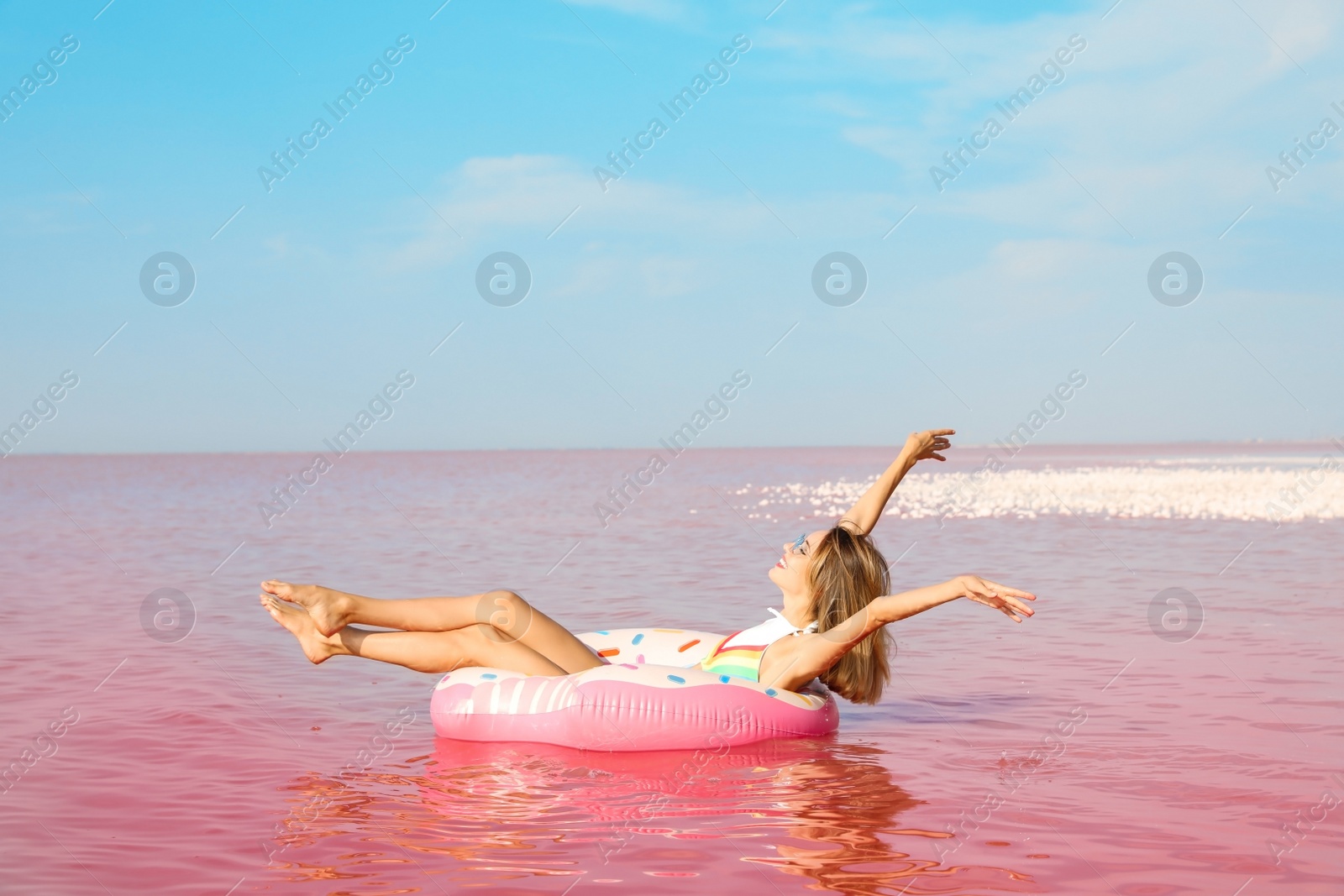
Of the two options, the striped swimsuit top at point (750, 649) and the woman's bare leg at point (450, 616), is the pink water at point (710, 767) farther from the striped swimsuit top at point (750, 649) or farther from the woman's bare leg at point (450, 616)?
the woman's bare leg at point (450, 616)

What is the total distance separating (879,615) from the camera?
16.6 ft

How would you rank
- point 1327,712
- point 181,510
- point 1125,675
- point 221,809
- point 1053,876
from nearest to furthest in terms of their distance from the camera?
point 1053,876
point 221,809
point 1327,712
point 1125,675
point 181,510

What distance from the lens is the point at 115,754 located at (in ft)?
17.1

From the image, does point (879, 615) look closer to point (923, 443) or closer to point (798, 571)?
point (798, 571)

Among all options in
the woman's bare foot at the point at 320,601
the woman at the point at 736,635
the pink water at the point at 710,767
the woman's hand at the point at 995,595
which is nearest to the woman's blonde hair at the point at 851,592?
the woman at the point at 736,635

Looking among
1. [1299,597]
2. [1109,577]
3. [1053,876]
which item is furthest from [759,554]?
[1053,876]

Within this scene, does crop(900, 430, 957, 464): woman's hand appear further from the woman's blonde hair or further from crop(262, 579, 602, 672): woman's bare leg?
crop(262, 579, 602, 672): woman's bare leg

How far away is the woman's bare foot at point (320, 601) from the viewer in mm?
5133

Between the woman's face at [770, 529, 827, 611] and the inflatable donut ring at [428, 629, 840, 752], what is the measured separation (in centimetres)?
48

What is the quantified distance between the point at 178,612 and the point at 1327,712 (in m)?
7.82

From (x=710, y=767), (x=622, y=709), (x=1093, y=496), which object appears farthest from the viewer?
(x=1093, y=496)

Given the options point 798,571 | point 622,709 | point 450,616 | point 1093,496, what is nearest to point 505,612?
point 450,616

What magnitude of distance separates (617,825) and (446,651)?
1682 mm

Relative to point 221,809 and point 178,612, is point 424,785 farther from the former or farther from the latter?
point 178,612
